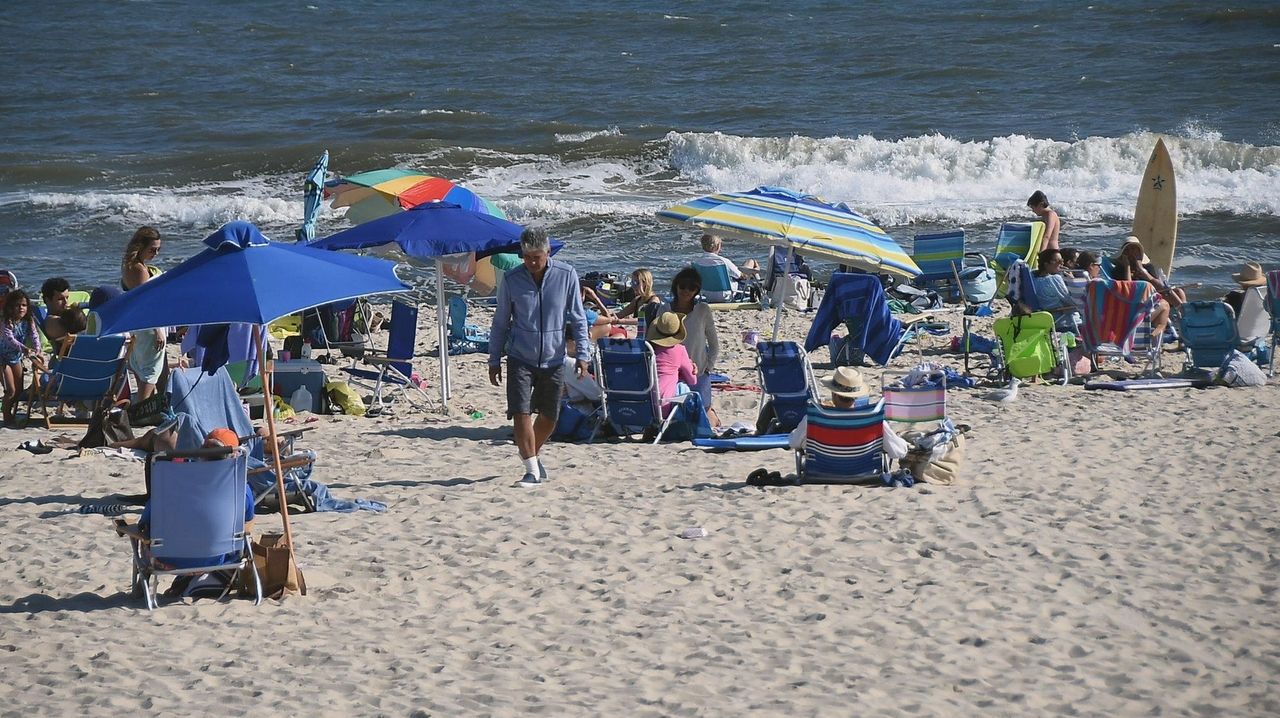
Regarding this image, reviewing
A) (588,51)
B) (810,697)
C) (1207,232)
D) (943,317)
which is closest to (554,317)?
(810,697)

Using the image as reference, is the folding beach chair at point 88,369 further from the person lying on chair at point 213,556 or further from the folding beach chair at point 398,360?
the person lying on chair at point 213,556

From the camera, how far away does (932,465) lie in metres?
7.33

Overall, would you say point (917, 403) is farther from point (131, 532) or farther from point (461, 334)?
point (461, 334)

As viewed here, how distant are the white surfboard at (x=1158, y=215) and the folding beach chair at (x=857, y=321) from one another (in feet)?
16.8

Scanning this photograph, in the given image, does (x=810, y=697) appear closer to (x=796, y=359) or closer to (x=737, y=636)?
(x=737, y=636)

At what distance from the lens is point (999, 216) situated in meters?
21.4

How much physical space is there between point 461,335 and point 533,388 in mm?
5043

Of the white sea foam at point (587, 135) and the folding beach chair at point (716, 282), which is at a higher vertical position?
the white sea foam at point (587, 135)

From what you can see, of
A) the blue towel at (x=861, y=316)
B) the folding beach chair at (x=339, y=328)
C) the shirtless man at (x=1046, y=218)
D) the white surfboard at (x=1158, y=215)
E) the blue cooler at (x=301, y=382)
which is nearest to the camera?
the blue cooler at (x=301, y=382)

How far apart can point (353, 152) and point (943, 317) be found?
1632 centimetres

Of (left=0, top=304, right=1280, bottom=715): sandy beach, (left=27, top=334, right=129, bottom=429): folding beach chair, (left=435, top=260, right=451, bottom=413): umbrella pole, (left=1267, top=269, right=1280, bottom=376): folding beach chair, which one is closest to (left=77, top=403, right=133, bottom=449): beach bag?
(left=0, top=304, right=1280, bottom=715): sandy beach

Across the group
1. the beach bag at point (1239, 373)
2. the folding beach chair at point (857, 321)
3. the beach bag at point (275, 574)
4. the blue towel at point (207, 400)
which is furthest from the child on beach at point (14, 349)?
the beach bag at point (1239, 373)

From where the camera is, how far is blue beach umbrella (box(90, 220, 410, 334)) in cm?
539

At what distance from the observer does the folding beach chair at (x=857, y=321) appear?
11.0 meters
